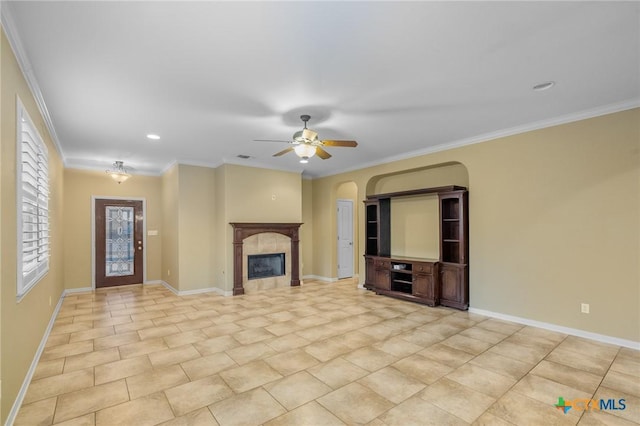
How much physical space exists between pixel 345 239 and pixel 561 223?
5096 mm

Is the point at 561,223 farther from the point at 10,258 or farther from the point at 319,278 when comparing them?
the point at 10,258

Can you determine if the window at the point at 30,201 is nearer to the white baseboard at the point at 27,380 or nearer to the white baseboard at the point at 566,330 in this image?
the white baseboard at the point at 27,380

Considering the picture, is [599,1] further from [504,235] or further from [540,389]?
[504,235]

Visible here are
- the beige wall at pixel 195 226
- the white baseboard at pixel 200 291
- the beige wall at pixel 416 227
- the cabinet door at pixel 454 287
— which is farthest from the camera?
the beige wall at pixel 195 226

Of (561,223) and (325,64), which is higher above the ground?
(325,64)

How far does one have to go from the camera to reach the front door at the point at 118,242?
23.2ft

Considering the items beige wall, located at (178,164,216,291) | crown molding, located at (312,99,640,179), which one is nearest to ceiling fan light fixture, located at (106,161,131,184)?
beige wall, located at (178,164,216,291)

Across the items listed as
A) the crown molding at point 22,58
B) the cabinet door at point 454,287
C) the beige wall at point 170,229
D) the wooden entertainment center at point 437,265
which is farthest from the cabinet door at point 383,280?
the crown molding at point 22,58

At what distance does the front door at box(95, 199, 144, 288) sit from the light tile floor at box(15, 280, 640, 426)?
2359 mm

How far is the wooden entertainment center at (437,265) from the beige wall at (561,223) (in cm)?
15

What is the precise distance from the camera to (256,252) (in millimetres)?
6777

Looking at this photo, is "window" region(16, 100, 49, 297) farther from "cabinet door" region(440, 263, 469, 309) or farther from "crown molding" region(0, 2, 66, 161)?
"cabinet door" region(440, 263, 469, 309)

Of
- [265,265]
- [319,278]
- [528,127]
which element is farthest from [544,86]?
[319,278]

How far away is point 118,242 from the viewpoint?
7.31 m
